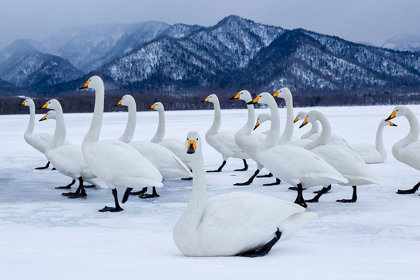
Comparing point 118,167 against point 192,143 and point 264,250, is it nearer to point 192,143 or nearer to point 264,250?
point 192,143

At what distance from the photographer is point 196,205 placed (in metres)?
4.12

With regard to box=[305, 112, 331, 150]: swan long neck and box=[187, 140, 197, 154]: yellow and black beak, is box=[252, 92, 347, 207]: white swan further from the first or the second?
box=[187, 140, 197, 154]: yellow and black beak

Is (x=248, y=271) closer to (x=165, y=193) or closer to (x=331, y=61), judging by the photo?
(x=165, y=193)

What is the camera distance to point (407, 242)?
184 inches

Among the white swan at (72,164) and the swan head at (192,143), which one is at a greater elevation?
the swan head at (192,143)

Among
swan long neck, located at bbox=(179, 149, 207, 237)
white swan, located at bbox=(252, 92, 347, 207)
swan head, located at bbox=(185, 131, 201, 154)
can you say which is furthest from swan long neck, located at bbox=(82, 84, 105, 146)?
swan head, located at bbox=(185, 131, 201, 154)

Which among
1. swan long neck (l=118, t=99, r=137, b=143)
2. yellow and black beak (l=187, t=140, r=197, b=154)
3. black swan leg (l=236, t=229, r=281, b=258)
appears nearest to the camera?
yellow and black beak (l=187, t=140, r=197, b=154)

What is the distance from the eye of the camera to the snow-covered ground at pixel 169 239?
11.5 ft

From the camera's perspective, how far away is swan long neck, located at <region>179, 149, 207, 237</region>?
404cm

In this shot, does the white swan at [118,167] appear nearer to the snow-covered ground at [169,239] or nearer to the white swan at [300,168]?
the snow-covered ground at [169,239]

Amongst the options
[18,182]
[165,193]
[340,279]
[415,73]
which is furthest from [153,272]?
[415,73]

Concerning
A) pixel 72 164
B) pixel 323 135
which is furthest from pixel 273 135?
pixel 72 164

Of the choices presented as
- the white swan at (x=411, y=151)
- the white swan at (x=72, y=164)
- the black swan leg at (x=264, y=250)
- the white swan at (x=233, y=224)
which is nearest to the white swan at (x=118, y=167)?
the white swan at (x=72, y=164)

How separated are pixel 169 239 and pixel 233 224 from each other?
1.14 meters
